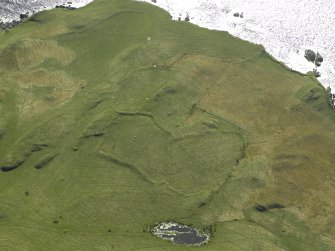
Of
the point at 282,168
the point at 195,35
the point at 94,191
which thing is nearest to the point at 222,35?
the point at 195,35

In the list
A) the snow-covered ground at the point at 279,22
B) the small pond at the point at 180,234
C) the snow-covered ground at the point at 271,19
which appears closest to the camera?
the small pond at the point at 180,234

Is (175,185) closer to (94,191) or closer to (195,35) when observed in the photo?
(94,191)

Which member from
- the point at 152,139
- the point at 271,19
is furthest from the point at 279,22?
the point at 152,139

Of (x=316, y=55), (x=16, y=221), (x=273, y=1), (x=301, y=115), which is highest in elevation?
(x=273, y=1)

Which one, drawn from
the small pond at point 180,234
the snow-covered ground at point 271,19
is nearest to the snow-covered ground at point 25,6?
the snow-covered ground at point 271,19

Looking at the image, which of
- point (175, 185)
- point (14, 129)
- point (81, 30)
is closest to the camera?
point (175, 185)

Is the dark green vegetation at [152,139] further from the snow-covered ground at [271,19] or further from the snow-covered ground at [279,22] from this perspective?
the snow-covered ground at [271,19]
